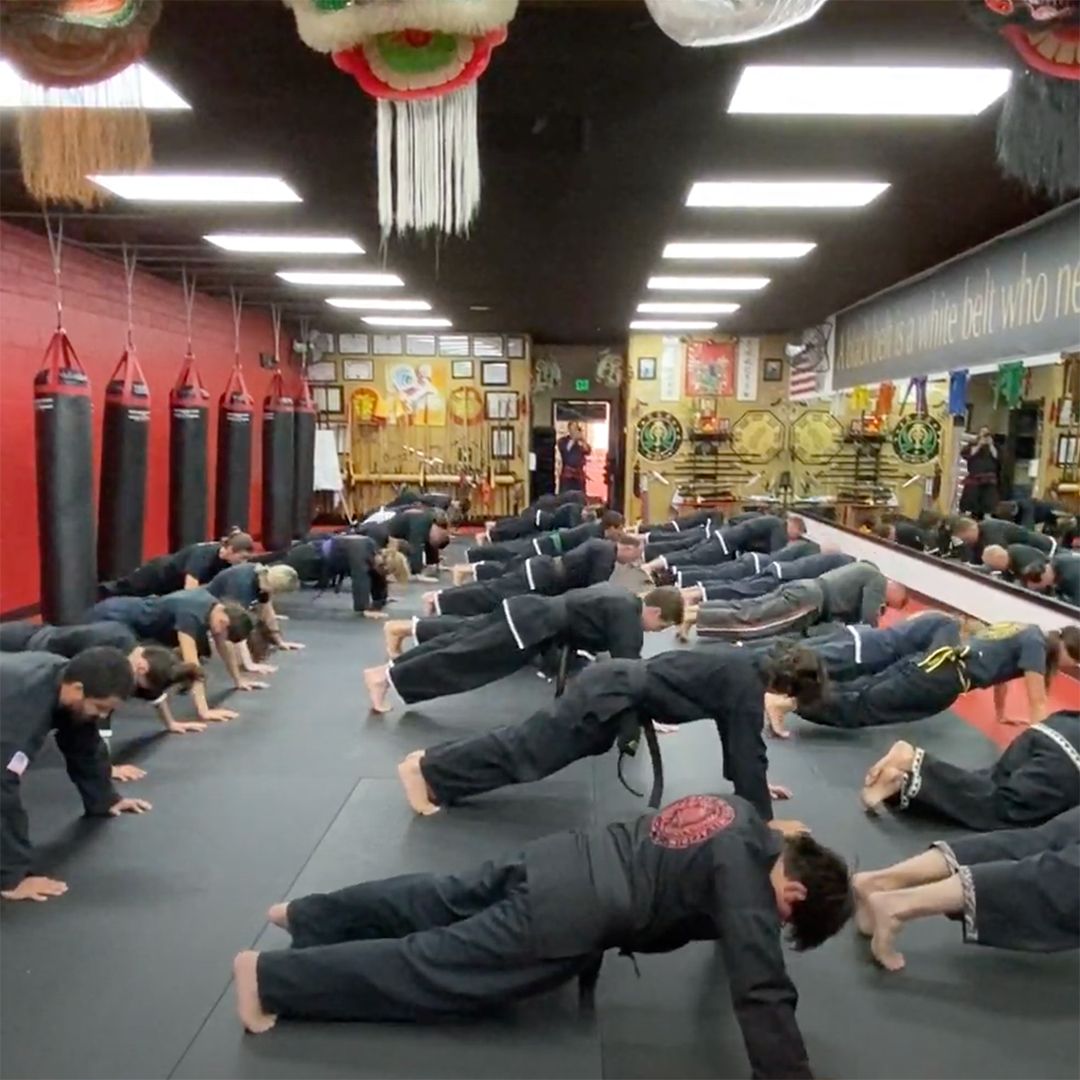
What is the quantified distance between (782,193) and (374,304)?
5917 mm

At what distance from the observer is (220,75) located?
11.6ft

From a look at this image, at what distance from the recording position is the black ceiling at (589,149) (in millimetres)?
3168

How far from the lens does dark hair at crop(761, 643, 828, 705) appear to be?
3.55 m

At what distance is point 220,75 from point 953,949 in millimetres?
3665

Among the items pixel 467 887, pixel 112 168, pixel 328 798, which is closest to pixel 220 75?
pixel 112 168

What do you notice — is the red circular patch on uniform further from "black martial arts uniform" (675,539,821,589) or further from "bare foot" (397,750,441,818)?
"black martial arts uniform" (675,539,821,589)

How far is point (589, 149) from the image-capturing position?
14.6 ft

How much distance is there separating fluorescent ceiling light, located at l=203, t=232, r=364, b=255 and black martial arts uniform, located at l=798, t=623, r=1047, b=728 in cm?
447

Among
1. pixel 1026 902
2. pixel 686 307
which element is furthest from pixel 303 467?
pixel 1026 902

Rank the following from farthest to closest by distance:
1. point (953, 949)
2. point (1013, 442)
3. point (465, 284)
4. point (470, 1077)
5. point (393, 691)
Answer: point (465, 284) < point (1013, 442) < point (393, 691) < point (953, 949) < point (470, 1077)

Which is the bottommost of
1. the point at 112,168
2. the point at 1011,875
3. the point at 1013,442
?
the point at 1011,875

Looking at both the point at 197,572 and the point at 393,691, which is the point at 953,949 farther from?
the point at 197,572

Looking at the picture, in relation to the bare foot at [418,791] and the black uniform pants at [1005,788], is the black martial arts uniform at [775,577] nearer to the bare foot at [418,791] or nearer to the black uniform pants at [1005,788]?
the black uniform pants at [1005,788]

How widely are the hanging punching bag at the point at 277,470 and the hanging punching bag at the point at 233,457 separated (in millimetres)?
842
